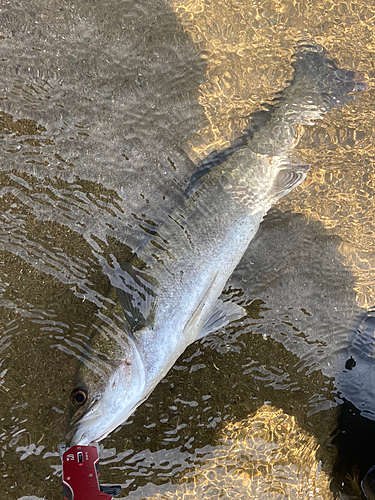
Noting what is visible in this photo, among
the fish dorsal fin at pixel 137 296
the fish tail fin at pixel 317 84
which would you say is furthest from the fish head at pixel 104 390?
the fish tail fin at pixel 317 84

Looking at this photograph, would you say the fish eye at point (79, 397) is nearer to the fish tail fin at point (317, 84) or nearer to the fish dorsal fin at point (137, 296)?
the fish dorsal fin at point (137, 296)

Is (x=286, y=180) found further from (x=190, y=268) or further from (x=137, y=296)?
(x=137, y=296)

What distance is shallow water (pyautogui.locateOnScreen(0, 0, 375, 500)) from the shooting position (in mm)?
3189

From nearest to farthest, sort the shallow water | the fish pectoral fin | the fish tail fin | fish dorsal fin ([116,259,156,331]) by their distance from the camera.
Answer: fish dorsal fin ([116,259,156,331]) → the fish pectoral fin → the shallow water → the fish tail fin

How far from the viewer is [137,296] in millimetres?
2912

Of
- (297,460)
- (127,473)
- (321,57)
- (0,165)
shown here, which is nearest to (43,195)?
(0,165)

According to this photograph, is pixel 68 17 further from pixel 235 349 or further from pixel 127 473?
pixel 127 473

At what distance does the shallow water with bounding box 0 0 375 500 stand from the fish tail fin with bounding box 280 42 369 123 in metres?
0.10

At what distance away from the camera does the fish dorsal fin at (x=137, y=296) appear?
2.84 m

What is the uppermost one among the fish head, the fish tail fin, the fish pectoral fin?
the fish tail fin

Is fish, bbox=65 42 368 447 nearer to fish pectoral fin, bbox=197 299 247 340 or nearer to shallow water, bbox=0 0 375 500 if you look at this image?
fish pectoral fin, bbox=197 299 247 340

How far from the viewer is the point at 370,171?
11.5ft

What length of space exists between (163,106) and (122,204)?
0.99m

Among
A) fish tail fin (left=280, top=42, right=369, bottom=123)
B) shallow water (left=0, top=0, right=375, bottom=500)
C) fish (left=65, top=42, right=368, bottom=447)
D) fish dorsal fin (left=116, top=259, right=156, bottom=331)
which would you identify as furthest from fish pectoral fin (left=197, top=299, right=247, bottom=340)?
fish tail fin (left=280, top=42, right=369, bottom=123)
